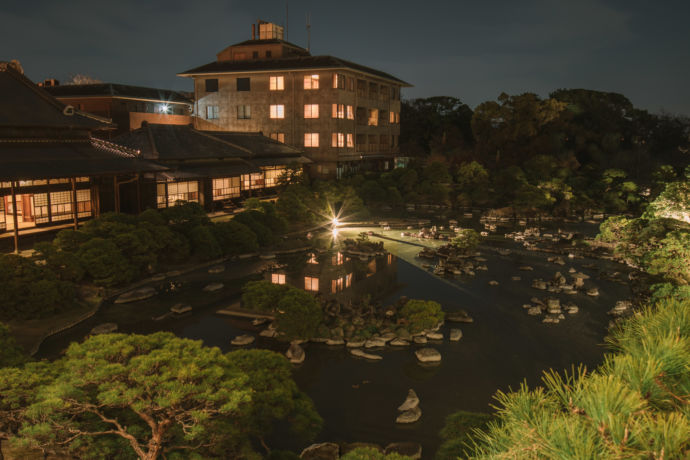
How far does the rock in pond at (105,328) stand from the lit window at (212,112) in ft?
114

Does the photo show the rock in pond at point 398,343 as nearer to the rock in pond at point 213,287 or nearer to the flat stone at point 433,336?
the flat stone at point 433,336

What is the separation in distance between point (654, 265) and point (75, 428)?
17.0m

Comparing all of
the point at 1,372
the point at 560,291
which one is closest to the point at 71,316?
the point at 1,372

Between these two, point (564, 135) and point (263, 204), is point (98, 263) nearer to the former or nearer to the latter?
point (263, 204)

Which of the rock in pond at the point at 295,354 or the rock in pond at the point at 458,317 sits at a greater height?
the rock in pond at the point at 458,317

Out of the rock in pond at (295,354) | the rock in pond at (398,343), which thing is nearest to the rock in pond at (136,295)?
the rock in pond at (295,354)

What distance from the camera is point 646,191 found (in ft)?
127

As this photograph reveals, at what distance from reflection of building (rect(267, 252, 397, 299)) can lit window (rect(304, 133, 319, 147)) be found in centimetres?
2052

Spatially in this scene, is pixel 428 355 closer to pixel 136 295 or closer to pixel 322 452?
pixel 322 452

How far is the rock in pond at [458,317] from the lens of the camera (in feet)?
53.8

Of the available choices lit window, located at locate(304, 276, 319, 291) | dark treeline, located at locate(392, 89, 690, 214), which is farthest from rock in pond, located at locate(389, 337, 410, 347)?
dark treeline, located at locate(392, 89, 690, 214)

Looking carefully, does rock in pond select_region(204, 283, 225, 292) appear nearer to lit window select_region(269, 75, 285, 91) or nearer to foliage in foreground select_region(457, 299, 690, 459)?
foliage in foreground select_region(457, 299, 690, 459)

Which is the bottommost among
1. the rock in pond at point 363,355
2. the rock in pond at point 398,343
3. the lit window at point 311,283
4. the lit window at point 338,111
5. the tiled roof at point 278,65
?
the rock in pond at point 363,355

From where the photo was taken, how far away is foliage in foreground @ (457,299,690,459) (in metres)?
2.56
